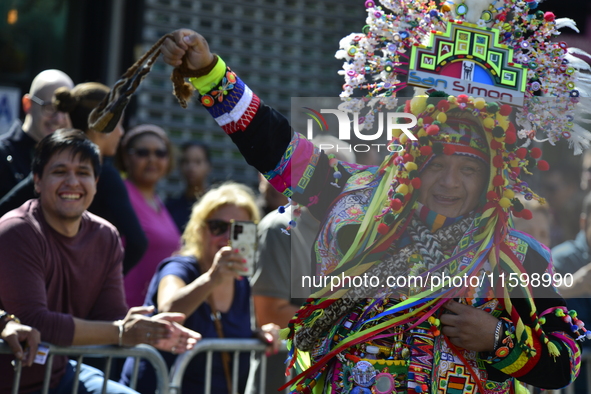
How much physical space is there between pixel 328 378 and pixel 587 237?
256 cm

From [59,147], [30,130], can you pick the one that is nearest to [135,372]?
[59,147]

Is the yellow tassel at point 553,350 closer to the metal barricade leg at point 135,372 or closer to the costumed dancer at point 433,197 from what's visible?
the costumed dancer at point 433,197

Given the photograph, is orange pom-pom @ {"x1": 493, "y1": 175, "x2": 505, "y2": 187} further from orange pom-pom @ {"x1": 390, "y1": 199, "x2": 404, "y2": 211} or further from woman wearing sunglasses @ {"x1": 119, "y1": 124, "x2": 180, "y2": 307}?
woman wearing sunglasses @ {"x1": 119, "y1": 124, "x2": 180, "y2": 307}

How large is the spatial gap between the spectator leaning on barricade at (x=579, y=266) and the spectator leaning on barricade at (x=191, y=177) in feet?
7.72

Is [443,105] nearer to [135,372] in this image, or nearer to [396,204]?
[396,204]

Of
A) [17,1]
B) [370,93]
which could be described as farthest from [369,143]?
[17,1]

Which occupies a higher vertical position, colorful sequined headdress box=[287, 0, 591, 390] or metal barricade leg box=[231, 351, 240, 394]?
colorful sequined headdress box=[287, 0, 591, 390]

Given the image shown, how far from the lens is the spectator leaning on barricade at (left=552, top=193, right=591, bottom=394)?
4023 millimetres

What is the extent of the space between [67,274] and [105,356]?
39 centimetres

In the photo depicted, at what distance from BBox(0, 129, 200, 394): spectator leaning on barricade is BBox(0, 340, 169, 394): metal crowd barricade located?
46 millimetres

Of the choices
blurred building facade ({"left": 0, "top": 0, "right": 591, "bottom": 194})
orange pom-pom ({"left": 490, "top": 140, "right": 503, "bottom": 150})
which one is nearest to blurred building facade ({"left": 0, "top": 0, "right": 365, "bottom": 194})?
blurred building facade ({"left": 0, "top": 0, "right": 591, "bottom": 194})

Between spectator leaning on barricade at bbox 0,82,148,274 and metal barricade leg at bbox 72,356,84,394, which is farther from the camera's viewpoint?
spectator leaning on barricade at bbox 0,82,148,274

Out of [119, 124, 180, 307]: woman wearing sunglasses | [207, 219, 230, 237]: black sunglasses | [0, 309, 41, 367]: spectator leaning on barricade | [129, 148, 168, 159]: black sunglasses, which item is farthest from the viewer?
[129, 148, 168, 159]: black sunglasses

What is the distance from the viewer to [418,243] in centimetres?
230
